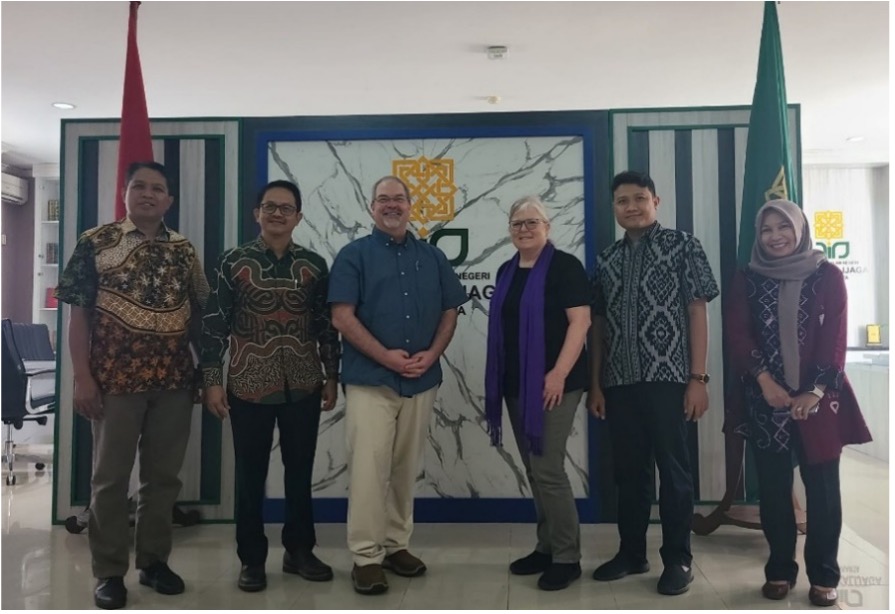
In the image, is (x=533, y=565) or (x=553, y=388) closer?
(x=553, y=388)

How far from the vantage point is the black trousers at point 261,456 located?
256 centimetres

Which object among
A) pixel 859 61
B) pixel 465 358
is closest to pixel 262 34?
pixel 465 358

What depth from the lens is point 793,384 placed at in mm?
2355

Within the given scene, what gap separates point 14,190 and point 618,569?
8.27m

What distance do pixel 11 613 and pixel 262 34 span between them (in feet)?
11.4

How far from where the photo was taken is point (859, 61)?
5012 mm

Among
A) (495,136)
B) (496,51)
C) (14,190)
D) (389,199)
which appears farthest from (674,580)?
(14,190)

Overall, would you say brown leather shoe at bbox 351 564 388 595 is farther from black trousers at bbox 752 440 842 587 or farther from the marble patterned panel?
black trousers at bbox 752 440 842 587

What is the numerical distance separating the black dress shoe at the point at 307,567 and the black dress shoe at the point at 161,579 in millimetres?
405

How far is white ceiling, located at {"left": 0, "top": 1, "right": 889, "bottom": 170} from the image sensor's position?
410 centimetres

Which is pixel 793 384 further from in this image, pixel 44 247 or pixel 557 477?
pixel 44 247

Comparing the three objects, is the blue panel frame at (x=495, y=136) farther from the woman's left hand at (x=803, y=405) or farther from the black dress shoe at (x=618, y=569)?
the woman's left hand at (x=803, y=405)

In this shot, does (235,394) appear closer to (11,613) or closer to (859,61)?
(11,613)

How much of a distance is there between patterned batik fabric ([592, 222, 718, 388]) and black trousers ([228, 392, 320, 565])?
119 cm
